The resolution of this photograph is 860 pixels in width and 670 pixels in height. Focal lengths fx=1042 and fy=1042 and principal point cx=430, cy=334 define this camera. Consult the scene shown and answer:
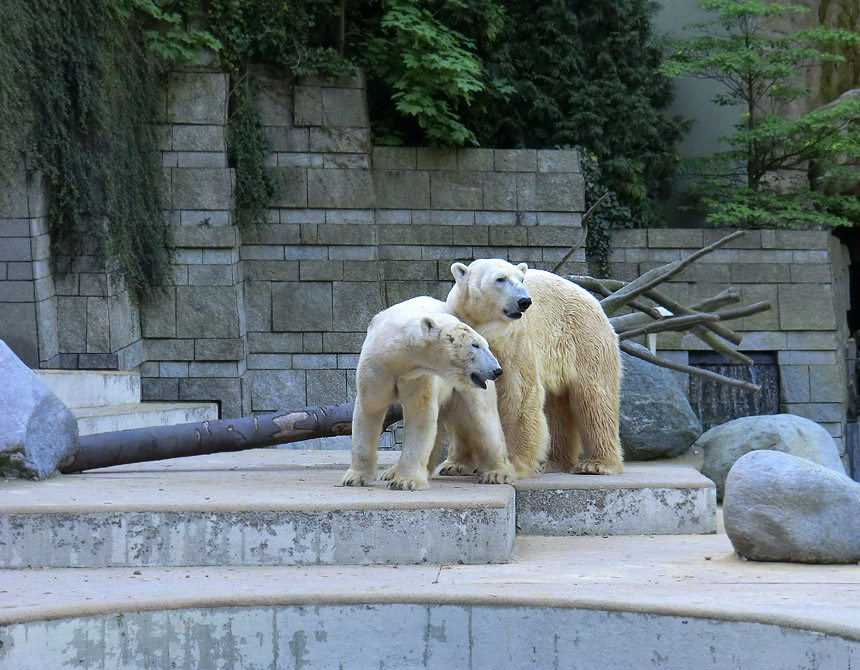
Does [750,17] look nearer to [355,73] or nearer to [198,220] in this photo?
[355,73]

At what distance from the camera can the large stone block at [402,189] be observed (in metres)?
11.1

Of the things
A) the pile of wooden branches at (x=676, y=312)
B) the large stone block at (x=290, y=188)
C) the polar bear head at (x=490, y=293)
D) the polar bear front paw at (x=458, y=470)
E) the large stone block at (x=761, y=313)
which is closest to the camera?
the polar bear head at (x=490, y=293)

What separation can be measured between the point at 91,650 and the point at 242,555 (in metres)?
0.86

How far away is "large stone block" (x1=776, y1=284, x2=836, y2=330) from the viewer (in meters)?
11.8

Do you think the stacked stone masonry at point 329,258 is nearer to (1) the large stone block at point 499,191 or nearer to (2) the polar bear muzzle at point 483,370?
(1) the large stone block at point 499,191

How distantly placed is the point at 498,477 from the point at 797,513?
1.23 meters

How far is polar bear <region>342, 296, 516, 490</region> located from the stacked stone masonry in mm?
5348

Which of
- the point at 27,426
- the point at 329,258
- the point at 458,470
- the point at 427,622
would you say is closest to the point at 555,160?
the point at 329,258

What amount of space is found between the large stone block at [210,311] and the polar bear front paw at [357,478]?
6049mm

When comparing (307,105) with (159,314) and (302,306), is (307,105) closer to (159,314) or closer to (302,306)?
(302,306)

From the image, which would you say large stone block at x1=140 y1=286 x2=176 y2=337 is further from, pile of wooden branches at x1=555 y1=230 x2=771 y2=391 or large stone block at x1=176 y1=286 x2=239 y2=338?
pile of wooden branches at x1=555 y1=230 x2=771 y2=391

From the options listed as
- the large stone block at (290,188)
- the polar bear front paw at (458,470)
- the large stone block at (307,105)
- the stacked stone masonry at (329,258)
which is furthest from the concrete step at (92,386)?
the polar bear front paw at (458,470)

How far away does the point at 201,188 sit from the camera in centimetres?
1018

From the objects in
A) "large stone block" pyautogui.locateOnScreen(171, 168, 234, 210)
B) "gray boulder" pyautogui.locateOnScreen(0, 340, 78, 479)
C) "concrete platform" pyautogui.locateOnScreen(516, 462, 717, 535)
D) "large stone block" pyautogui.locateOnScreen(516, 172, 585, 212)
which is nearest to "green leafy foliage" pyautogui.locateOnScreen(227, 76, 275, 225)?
"large stone block" pyautogui.locateOnScreen(171, 168, 234, 210)
